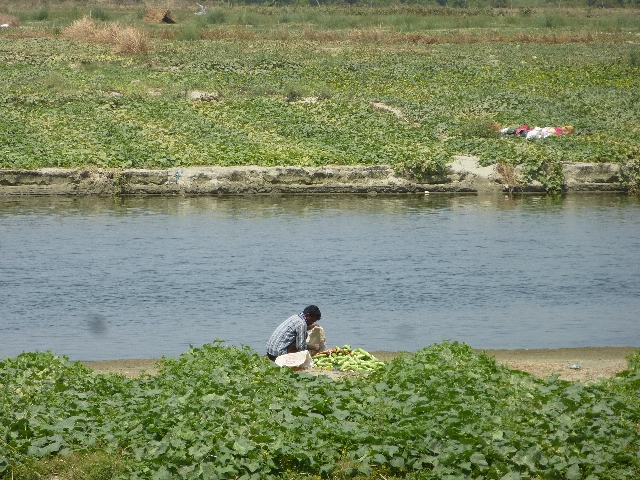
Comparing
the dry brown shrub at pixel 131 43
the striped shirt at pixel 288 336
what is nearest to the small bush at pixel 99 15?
the dry brown shrub at pixel 131 43

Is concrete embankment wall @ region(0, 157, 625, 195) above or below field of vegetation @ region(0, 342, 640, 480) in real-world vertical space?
above

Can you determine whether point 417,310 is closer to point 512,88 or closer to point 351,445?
point 351,445

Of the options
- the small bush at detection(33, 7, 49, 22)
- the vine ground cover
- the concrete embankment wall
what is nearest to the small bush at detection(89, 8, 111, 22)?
the small bush at detection(33, 7, 49, 22)

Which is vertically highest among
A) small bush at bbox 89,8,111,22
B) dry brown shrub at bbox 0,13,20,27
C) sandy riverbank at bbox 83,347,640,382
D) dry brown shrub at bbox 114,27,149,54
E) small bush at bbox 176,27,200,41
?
small bush at bbox 89,8,111,22

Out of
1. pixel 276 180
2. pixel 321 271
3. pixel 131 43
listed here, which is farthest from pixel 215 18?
pixel 321 271

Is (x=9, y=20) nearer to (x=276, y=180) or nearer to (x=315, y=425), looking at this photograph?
(x=276, y=180)

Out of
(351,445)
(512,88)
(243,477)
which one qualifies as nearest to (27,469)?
(243,477)

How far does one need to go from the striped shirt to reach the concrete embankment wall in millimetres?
12147

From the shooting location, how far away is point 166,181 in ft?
77.9

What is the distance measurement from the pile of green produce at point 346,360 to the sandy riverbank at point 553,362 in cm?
49

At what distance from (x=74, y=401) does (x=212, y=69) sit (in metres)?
27.8

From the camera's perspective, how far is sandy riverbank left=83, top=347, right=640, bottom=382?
11.5 meters

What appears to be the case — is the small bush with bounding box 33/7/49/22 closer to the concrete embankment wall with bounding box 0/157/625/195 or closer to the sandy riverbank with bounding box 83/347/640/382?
the concrete embankment wall with bounding box 0/157/625/195

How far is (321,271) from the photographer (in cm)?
1739
